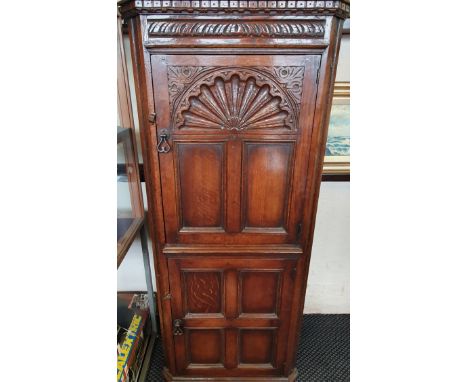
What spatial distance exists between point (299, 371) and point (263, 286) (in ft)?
2.14

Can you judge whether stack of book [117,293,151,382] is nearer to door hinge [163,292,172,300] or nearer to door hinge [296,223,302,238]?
door hinge [163,292,172,300]

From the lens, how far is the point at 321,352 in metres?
1.70

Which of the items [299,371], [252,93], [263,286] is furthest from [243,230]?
[299,371]

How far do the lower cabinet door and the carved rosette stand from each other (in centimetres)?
54

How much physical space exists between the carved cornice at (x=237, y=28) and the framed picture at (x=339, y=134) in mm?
572

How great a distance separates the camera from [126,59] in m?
1.39

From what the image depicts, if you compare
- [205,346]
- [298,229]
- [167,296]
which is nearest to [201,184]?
[298,229]

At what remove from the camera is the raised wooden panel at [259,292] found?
1.25 metres

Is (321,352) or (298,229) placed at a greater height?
(298,229)

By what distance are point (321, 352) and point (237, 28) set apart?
5.50 feet

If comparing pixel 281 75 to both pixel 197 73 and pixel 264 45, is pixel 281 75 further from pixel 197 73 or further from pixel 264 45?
pixel 197 73

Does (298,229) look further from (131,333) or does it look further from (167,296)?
(131,333)

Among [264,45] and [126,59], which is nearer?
[264,45]

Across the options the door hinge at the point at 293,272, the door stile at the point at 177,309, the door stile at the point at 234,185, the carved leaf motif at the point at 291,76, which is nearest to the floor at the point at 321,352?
the door stile at the point at 177,309
